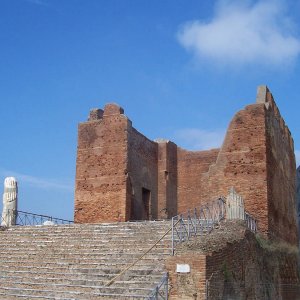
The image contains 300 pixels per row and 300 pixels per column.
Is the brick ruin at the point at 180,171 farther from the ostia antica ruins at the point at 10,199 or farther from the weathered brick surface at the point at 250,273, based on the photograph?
the ostia antica ruins at the point at 10,199

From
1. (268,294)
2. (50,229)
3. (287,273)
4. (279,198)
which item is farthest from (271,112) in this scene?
(50,229)

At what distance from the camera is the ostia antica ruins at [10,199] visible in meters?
19.7

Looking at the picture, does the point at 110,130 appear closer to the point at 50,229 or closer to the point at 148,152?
the point at 148,152

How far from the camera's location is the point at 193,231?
13125mm

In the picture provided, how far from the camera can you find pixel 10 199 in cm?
2038

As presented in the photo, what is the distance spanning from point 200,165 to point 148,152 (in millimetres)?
2745

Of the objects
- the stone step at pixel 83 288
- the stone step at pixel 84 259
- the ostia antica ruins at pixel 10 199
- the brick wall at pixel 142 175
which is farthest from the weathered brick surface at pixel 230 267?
the ostia antica ruins at pixel 10 199

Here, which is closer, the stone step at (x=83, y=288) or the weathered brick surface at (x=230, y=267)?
the weathered brick surface at (x=230, y=267)

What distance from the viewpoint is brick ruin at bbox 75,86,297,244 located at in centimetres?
1800

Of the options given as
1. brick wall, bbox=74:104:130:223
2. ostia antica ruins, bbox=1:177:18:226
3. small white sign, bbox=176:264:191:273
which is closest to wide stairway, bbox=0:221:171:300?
small white sign, bbox=176:264:191:273

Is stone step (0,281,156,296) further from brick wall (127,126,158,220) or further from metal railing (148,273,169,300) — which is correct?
brick wall (127,126,158,220)

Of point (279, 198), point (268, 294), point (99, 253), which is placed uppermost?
point (279, 198)

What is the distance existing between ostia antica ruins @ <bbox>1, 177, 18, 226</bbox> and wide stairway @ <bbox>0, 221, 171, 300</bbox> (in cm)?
303

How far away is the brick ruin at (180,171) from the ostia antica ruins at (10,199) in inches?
104
